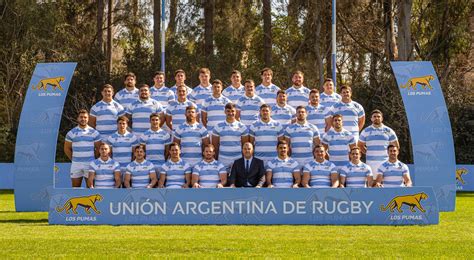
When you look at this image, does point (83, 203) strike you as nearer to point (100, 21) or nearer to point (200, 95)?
point (200, 95)

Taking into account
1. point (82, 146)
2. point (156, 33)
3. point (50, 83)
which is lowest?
point (82, 146)

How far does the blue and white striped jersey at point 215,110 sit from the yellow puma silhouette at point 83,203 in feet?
8.58

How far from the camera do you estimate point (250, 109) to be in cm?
1557

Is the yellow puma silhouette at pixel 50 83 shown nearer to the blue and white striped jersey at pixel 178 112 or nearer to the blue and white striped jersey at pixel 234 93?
the blue and white striped jersey at pixel 178 112

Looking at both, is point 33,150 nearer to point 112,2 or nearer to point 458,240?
point 458,240

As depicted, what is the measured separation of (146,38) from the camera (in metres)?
37.3

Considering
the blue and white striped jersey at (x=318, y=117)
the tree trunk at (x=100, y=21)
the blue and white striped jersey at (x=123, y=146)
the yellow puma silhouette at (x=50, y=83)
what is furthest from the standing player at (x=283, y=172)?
the tree trunk at (x=100, y=21)

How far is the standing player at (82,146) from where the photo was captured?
15.4 meters

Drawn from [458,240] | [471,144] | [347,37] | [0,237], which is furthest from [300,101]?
[347,37]

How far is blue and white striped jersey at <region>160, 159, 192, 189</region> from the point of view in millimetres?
14711

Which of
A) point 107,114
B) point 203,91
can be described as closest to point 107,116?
point 107,114

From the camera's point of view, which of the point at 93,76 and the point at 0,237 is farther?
the point at 93,76

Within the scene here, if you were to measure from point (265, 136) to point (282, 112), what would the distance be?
663mm

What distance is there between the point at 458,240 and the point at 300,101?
515cm
